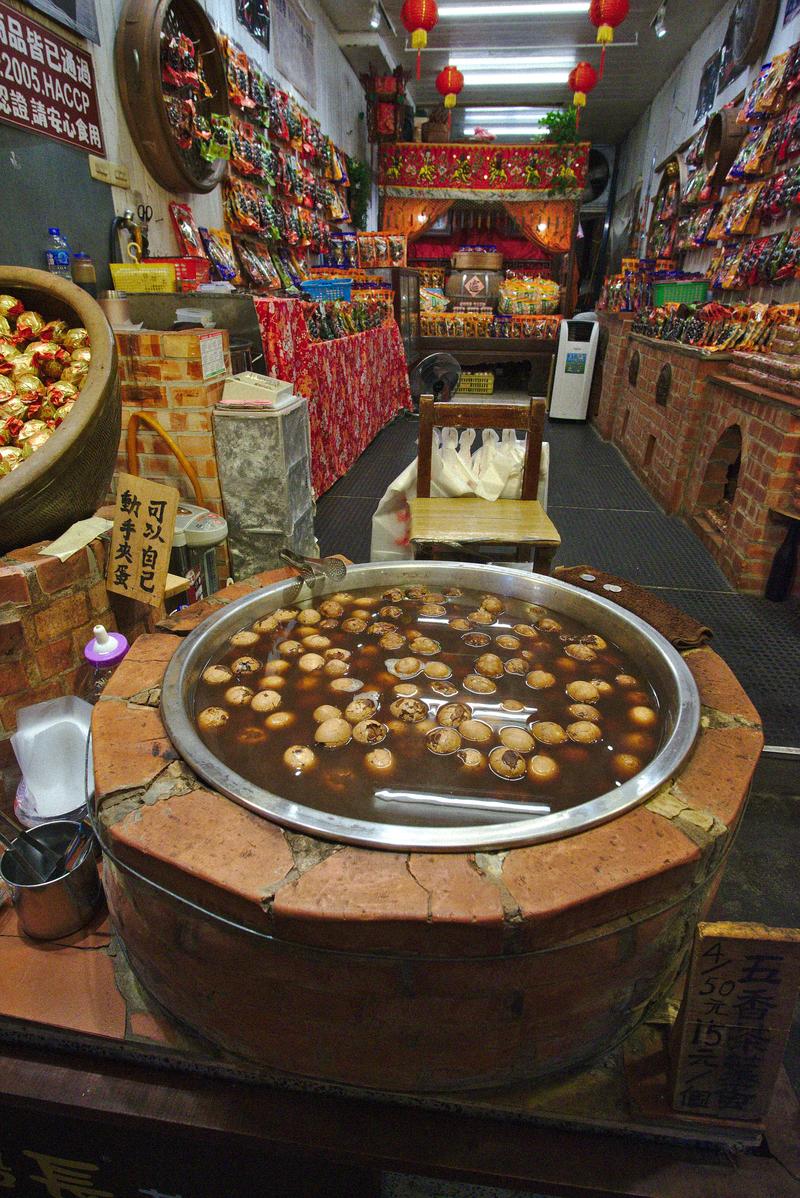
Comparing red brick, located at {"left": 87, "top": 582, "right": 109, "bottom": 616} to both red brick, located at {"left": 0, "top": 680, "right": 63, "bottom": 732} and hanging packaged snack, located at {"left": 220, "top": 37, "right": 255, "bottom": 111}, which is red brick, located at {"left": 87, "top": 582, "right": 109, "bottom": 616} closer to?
red brick, located at {"left": 0, "top": 680, "right": 63, "bottom": 732}

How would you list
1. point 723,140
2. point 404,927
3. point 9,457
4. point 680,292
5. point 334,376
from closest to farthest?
point 404,927, point 9,457, point 334,376, point 723,140, point 680,292

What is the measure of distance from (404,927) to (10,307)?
2471 millimetres

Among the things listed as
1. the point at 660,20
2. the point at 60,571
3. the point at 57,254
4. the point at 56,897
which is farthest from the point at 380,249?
the point at 56,897

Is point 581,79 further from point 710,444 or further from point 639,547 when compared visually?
point 639,547

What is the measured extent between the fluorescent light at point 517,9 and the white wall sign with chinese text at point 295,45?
7.88 feet

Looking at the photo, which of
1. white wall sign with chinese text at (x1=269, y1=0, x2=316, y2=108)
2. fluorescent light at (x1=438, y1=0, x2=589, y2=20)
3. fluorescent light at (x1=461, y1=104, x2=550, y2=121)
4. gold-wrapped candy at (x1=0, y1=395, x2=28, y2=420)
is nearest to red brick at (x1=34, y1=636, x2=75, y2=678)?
gold-wrapped candy at (x1=0, y1=395, x2=28, y2=420)

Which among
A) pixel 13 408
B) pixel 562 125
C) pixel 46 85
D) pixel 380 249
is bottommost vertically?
pixel 13 408

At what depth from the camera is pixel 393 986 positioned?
2.93 ft

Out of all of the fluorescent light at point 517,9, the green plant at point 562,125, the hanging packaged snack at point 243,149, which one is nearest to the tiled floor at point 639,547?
the hanging packaged snack at point 243,149

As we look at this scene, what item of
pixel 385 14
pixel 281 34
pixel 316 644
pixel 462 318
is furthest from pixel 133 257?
pixel 385 14

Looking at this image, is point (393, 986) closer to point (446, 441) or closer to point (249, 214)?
point (446, 441)

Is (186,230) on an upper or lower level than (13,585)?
upper

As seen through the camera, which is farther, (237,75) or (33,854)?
(237,75)

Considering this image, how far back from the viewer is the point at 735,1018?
3.16 ft
